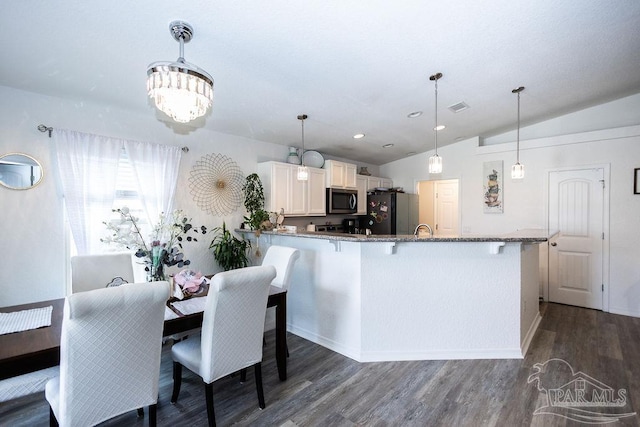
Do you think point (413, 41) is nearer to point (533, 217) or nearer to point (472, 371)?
point (472, 371)

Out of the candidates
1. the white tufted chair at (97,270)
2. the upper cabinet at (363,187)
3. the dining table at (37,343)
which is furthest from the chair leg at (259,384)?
the upper cabinet at (363,187)

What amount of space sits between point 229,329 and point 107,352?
0.63 metres

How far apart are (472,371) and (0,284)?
3941 millimetres

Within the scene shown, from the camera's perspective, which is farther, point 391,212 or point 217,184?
point 391,212

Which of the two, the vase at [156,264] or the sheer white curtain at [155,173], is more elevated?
the sheer white curtain at [155,173]

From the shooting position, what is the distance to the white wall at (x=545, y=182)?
3.84 m

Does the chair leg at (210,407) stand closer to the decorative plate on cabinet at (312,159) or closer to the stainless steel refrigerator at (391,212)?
the decorative plate on cabinet at (312,159)

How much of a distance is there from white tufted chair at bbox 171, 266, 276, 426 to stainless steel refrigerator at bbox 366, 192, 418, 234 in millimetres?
3628

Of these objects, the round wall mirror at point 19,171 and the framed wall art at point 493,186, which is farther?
the framed wall art at point 493,186

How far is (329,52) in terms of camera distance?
7.34 ft

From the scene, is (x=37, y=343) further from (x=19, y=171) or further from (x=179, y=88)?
(x=19, y=171)

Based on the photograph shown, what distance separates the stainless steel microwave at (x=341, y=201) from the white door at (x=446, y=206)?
2.15 metres

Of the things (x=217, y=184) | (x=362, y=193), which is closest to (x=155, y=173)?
(x=217, y=184)

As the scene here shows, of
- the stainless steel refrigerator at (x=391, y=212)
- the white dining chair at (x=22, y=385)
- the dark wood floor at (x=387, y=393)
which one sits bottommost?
the dark wood floor at (x=387, y=393)
